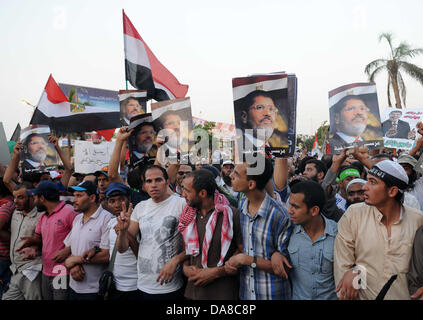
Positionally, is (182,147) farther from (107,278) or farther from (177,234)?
(107,278)

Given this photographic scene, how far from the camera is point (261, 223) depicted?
106 inches

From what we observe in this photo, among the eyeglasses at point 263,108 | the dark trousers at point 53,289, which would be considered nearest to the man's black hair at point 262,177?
the eyeglasses at point 263,108

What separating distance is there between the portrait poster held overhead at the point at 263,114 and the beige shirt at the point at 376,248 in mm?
1116

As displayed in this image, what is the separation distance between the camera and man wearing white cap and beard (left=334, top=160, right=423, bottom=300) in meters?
2.25

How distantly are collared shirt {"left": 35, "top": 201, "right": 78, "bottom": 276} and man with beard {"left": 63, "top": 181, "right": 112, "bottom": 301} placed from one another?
5.8 inches

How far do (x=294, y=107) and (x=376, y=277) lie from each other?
1.87 m

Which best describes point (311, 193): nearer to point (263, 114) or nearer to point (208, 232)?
point (208, 232)

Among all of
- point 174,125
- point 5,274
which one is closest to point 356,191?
point 174,125

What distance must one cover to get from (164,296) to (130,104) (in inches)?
116

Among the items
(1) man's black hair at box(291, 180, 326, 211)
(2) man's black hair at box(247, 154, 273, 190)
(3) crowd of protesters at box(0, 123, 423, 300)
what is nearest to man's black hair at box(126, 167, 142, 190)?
(3) crowd of protesters at box(0, 123, 423, 300)

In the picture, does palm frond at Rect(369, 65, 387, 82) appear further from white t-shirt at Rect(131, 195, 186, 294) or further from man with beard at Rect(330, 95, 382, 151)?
white t-shirt at Rect(131, 195, 186, 294)

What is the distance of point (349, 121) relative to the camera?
4.54 meters

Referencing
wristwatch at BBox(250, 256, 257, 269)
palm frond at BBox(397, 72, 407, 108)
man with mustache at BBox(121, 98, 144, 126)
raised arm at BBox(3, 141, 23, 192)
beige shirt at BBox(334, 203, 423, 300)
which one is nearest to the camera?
beige shirt at BBox(334, 203, 423, 300)
